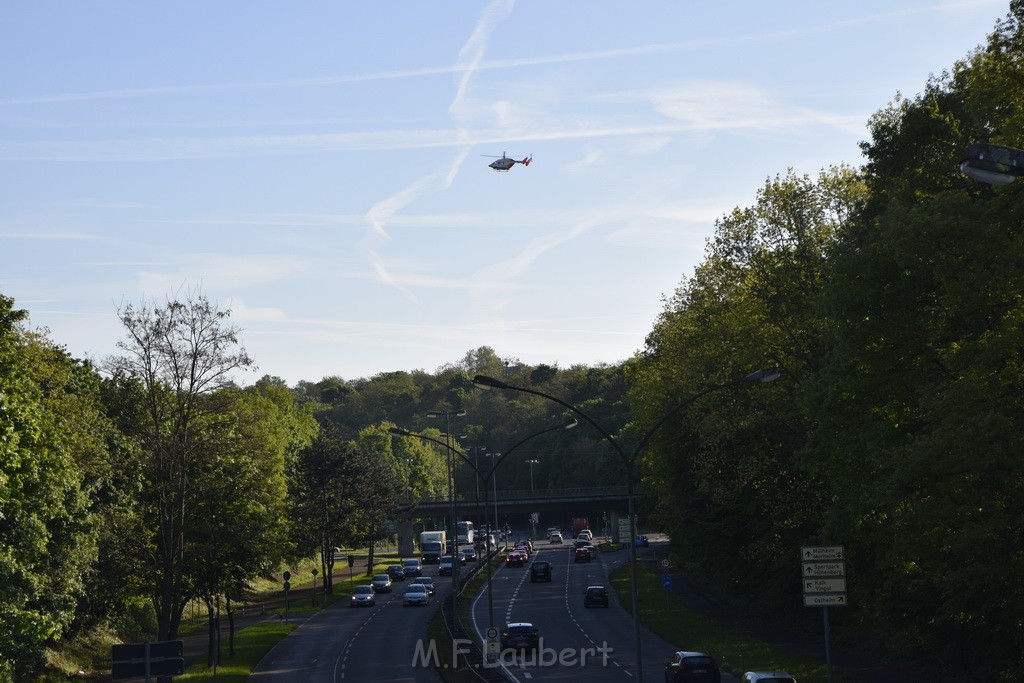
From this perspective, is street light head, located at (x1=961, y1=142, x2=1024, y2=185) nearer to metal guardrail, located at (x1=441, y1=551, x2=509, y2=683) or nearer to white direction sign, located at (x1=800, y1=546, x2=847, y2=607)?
white direction sign, located at (x1=800, y1=546, x2=847, y2=607)

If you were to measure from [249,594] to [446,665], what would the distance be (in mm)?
48384

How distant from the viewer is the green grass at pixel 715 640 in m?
43.5

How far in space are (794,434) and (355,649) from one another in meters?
25.1

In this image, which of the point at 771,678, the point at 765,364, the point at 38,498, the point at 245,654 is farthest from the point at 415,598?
the point at 771,678

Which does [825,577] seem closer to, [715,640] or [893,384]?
[893,384]

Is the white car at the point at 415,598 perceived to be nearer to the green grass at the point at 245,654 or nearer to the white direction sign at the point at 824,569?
the green grass at the point at 245,654

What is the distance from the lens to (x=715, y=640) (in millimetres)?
55219

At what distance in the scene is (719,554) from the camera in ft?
Answer: 199

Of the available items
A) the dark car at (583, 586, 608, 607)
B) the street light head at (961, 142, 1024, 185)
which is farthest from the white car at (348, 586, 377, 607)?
the street light head at (961, 142, 1024, 185)

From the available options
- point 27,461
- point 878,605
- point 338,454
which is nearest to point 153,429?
point 27,461

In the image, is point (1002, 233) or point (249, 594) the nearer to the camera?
point (1002, 233)

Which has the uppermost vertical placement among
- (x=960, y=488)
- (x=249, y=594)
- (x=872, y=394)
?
(x=872, y=394)

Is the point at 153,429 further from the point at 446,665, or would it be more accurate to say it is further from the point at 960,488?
the point at 960,488

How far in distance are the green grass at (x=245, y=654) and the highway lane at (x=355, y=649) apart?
22.1 inches
